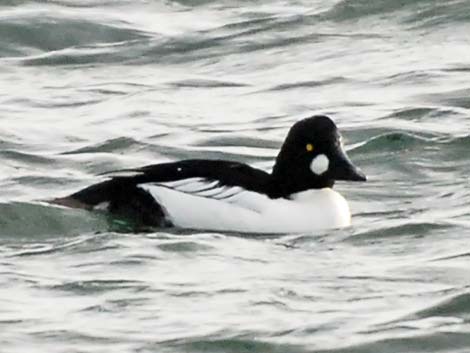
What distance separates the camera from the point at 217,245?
12297mm

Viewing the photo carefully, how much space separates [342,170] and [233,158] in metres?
2.16

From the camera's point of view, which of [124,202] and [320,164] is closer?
[124,202]

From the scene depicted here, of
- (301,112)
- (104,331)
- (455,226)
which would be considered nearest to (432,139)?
(301,112)

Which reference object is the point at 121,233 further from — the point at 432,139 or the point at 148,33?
the point at 148,33

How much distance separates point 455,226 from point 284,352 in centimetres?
294

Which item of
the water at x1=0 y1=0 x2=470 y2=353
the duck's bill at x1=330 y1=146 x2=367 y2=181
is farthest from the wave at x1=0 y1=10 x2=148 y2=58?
the duck's bill at x1=330 y1=146 x2=367 y2=181

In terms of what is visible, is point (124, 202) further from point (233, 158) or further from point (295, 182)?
point (233, 158)

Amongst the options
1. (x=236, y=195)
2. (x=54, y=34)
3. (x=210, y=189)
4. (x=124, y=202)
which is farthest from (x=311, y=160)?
(x=54, y=34)

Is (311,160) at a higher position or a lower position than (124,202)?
higher

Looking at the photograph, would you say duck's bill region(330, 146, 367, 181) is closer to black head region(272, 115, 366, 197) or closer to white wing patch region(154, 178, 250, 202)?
black head region(272, 115, 366, 197)

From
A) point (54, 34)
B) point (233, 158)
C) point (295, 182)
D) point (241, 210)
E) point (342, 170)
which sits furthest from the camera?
point (54, 34)

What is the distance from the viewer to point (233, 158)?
14.9 metres

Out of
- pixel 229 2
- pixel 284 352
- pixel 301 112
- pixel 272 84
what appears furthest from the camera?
pixel 229 2

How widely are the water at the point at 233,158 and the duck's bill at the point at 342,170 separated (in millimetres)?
296
